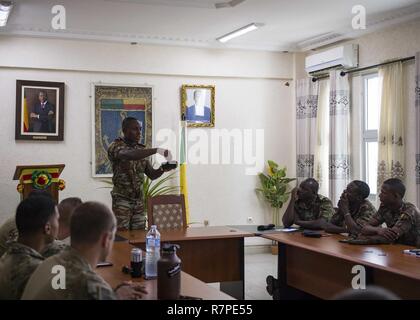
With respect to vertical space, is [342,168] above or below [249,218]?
above

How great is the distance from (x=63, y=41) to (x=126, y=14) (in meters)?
1.24

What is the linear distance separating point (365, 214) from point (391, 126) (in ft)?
5.89

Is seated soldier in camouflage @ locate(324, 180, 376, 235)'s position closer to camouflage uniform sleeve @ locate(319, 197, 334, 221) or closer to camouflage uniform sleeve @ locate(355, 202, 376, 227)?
camouflage uniform sleeve @ locate(355, 202, 376, 227)

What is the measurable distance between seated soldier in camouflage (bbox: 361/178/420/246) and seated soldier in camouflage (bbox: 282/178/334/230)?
766 mm

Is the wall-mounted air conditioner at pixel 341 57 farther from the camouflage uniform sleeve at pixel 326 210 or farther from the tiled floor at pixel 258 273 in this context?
the tiled floor at pixel 258 273

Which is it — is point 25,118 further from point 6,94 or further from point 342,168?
point 342,168

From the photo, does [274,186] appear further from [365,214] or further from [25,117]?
[25,117]

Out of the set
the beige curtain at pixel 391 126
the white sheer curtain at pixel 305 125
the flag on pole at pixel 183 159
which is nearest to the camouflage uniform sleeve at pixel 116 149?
the flag on pole at pixel 183 159

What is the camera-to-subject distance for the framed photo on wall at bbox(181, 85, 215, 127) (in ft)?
24.3

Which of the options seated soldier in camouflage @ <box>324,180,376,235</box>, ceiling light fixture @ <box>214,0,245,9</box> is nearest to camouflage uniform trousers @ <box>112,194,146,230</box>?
seated soldier in camouflage @ <box>324,180,376,235</box>

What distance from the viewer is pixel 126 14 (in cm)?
602

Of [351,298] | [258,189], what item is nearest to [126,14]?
[258,189]

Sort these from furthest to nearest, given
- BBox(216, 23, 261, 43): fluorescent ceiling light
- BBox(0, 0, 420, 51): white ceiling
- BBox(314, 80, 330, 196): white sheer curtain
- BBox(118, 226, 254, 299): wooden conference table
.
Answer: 1. BBox(314, 80, 330, 196): white sheer curtain
2. BBox(216, 23, 261, 43): fluorescent ceiling light
3. BBox(0, 0, 420, 51): white ceiling
4. BBox(118, 226, 254, 299): wooden conference table

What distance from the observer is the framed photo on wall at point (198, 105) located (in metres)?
7.40
